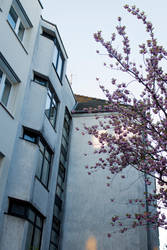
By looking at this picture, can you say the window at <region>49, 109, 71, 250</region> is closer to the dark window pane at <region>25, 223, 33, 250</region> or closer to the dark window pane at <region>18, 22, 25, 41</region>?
the dark window pane at <region>25, 223, 33, 250</region>

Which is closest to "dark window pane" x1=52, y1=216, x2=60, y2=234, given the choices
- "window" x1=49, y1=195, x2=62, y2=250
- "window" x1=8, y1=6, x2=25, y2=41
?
"window" x1=49, y1=195, x2=62, y2=250

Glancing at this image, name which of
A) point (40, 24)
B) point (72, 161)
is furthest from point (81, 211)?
point (40, 24)

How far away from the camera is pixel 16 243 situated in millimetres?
10625

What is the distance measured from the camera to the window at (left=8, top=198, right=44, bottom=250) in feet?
37.2

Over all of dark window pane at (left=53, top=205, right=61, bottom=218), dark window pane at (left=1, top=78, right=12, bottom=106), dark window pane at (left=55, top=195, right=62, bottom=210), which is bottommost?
dark window pane at (left=53, top=205, right=61, bottom=218)

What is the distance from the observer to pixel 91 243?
15336 mm

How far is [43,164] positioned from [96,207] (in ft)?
14.1

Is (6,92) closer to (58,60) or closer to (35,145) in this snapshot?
(35,145)

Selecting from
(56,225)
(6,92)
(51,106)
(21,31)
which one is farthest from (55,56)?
(56,225)

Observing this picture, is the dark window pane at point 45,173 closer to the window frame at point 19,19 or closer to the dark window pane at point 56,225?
the dark window pane at point 56,225

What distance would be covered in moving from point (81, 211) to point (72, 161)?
10.1ft

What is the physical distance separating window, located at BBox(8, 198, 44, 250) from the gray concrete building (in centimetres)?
3

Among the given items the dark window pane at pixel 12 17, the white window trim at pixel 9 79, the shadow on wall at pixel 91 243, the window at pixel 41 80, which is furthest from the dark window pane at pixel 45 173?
the dark window pane at pixel 12 17

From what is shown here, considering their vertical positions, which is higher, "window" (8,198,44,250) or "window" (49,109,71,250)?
"window" (49,109,71,250)
